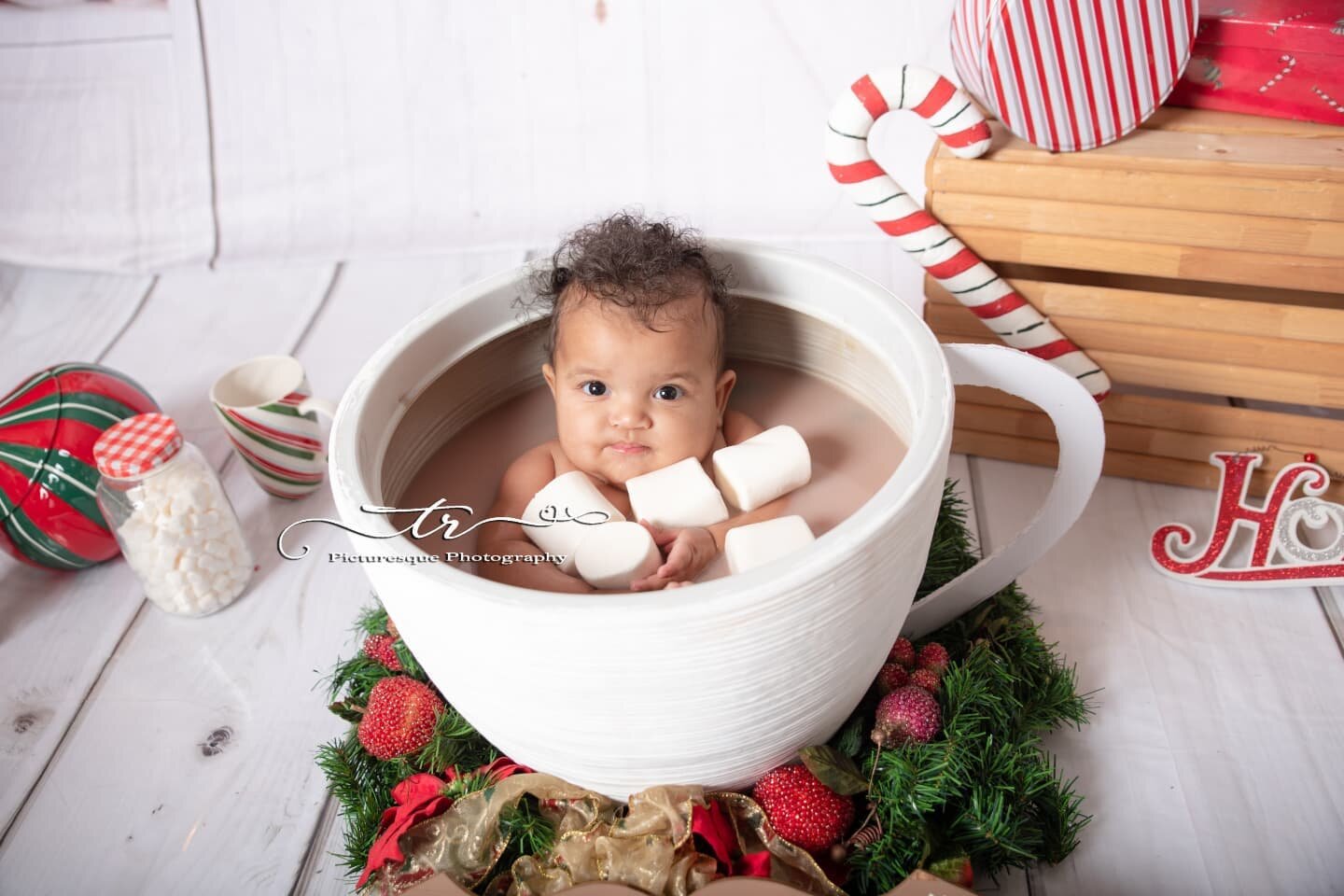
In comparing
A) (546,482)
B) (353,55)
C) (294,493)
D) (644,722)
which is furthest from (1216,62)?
(353,55)

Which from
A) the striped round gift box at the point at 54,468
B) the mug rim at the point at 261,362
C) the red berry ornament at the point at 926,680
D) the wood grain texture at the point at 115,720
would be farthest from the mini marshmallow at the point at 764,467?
the striped round gift box at the point at 54,468

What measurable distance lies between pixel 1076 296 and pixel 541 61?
1.11m

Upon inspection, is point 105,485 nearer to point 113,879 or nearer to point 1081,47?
point 113,879

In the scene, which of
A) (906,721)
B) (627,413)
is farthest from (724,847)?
(627,413)

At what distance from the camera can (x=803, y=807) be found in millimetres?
982

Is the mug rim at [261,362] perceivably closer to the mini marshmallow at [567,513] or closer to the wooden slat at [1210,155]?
the mini marshmallow at [567,513]

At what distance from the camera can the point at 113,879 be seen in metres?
1.11

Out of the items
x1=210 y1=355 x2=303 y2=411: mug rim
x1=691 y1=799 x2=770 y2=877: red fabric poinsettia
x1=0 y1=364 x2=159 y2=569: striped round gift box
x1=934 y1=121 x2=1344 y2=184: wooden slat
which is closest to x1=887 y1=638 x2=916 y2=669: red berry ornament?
x1=691 y1=799 x2=770 y2=877: red fabric poinsettia

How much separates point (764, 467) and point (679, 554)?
129 mm

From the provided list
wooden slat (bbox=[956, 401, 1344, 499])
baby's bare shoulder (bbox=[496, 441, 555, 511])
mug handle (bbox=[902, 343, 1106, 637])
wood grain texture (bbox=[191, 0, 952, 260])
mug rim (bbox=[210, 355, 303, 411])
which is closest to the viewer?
mug handle (bbox=[902, 343, 1106, 637])

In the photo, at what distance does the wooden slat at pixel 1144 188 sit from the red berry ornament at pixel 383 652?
82 centimetres

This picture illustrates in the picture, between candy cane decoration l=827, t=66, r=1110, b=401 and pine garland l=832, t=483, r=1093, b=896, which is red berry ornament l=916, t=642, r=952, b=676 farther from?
candy cane decoration l=827, t=66, r=1110, b=401

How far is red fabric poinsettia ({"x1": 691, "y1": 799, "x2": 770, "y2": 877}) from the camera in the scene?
3.15 feet

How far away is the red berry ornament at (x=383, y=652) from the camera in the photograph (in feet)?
3.95
